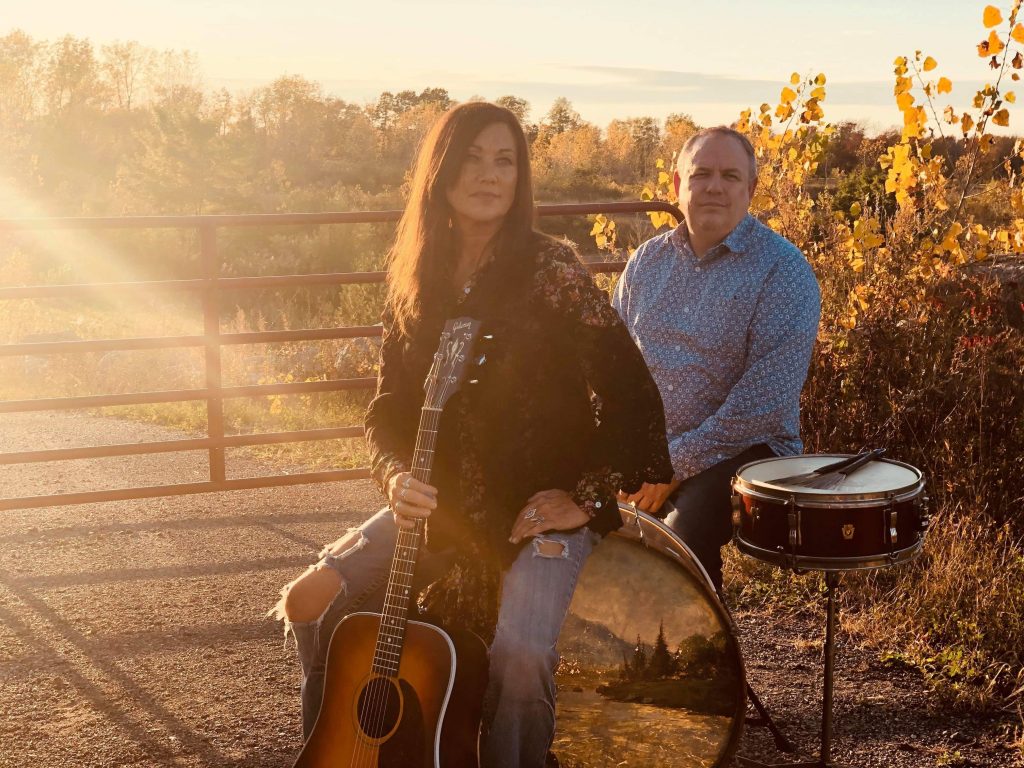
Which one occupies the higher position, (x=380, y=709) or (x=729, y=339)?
(x=729, y=339)

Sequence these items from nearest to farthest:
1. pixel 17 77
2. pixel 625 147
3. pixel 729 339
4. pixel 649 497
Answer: pixel 649 497, pixel 729 339, pixel 625 147, pixel 17 77

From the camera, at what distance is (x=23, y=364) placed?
10.5m

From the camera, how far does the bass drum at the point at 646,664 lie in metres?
2.77

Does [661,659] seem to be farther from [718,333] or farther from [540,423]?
[718,333]

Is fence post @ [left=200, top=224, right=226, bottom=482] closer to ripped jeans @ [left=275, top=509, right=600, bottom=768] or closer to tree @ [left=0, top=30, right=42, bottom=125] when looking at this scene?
ripped jeans @ [left=275, top=509, right=600, bottom=768]

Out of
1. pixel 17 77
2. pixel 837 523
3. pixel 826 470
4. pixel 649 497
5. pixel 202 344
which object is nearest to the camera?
pixel 837 523

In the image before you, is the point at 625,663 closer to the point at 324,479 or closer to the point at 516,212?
the point at 516,212

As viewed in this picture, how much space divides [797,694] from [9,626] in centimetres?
285

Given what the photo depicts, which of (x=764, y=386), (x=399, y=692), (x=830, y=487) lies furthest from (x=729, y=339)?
(x=399, y=692)

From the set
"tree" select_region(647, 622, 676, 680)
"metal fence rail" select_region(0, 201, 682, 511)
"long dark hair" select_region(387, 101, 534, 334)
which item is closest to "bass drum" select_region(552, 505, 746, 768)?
"tree" select_region(647, 622, 676, 680)

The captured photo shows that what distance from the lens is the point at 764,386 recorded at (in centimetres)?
348

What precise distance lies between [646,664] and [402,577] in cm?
64

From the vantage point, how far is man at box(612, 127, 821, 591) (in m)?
3.47

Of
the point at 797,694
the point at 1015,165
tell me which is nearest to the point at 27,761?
the point at 797,694
